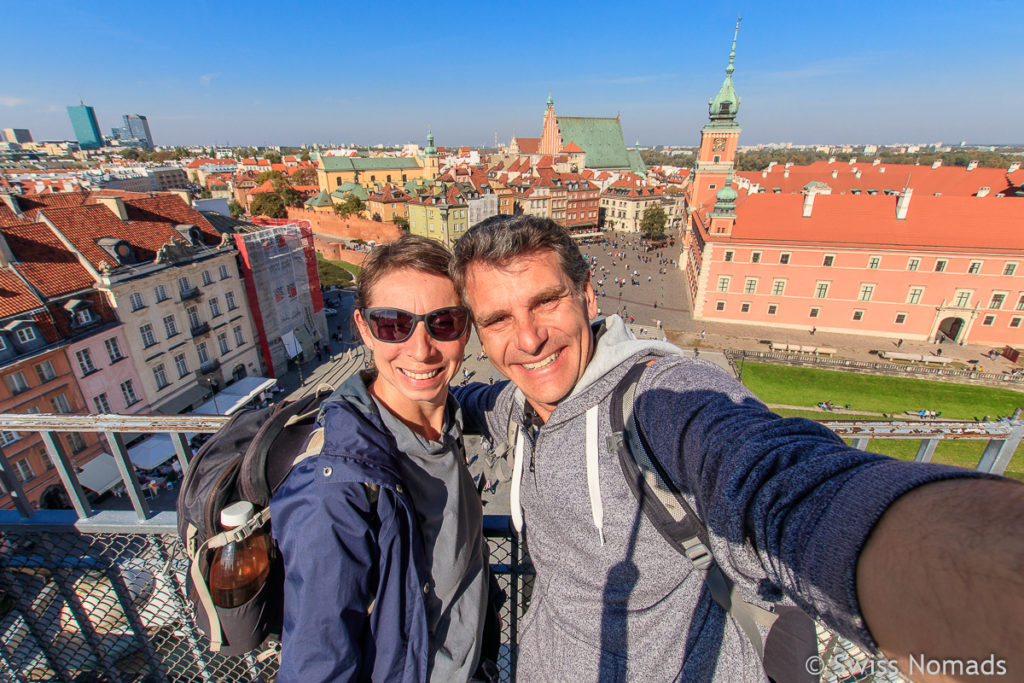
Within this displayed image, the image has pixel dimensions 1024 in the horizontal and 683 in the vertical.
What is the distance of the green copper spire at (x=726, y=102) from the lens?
40.0m

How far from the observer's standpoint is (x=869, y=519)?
77 centimetres

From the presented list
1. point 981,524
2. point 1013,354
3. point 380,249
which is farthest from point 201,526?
point 1013,354

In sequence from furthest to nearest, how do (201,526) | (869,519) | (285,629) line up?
(201,526) → (285,629) → (869,519)

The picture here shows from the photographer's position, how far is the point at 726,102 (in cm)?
4012

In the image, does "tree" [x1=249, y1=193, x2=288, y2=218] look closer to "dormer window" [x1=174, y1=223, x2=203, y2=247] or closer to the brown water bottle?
"dormer window" [x1=174, y1=223, x2=203, y2=247]

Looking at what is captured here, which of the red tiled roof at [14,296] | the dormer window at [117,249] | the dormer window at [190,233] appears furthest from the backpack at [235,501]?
the dormer window at [190,233]

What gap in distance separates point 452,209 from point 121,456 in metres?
35.9

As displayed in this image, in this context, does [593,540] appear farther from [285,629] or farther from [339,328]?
[339,328]

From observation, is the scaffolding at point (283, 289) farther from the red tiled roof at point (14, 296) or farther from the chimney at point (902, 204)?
the chimney at point (902, 204)

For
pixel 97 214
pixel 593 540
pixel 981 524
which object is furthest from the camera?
pixel 97 214

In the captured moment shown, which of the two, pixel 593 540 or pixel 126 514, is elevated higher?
pixel 593 540

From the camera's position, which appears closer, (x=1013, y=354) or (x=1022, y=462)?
(x=1022, y=462)

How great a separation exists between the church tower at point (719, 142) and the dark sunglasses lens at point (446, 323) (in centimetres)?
4305

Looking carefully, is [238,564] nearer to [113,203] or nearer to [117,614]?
[117,614]
